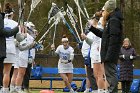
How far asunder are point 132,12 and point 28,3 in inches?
273

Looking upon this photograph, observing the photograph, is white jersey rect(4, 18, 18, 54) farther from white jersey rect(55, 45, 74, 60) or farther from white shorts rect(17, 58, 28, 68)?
white jersey rect(55, 45, 74, 60)

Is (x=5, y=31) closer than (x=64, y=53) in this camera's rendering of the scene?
Yes

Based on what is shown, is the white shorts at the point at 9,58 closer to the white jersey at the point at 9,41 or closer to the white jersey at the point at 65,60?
the white jersey at the point at 9,41

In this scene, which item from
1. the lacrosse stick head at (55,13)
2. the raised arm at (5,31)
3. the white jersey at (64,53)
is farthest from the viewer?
the lacrosse stick head at (55,13)

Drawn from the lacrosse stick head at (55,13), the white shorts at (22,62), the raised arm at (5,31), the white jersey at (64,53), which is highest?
the lacrosse stick head at (55,13)

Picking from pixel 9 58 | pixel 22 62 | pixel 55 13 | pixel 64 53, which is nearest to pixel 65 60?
pixel 64 53

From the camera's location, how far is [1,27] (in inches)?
423

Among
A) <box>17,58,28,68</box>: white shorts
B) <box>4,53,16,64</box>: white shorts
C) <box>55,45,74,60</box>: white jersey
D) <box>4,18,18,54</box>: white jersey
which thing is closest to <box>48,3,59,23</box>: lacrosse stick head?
<box>55,45,74,60</box>: white jersey

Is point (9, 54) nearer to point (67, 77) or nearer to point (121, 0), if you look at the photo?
point (67, 77)

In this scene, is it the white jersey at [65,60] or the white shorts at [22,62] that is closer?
the white shorts at [22,62]

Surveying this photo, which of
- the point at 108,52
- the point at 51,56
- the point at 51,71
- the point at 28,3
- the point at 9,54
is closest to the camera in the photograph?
the point at 108,52

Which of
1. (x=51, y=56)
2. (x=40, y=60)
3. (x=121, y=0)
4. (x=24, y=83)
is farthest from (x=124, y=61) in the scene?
(x=121, y=0)

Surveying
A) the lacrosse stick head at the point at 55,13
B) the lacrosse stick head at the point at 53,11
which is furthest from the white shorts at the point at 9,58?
the lacrosse stick head at the point at 55,13

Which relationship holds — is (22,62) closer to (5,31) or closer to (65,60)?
(65,60)
